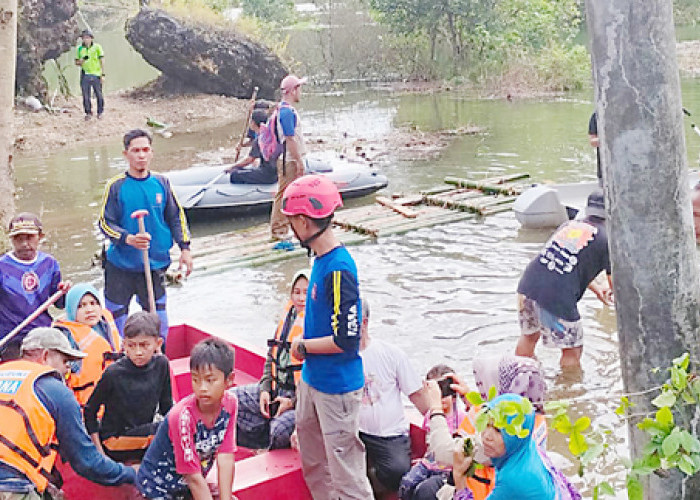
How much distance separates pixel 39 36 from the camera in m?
22.1

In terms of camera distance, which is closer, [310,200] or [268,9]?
[310,200]

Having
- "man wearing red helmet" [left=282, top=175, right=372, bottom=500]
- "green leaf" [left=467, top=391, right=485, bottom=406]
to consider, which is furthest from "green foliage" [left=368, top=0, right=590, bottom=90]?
"green leaf" [left=467, top=391, right=485, bottom=406]

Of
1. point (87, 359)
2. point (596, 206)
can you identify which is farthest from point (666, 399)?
point (596, 206)

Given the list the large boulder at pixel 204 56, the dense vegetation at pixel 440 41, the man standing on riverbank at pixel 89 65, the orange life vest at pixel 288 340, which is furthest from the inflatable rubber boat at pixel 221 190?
the dense vegetation at pixel 440 41

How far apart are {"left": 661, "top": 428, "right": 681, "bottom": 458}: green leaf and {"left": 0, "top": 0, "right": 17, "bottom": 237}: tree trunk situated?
6746 millimetres

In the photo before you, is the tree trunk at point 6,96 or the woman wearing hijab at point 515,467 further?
the tree trunk at point 6,96

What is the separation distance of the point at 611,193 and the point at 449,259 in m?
7.66

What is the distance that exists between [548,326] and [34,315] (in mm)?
3189

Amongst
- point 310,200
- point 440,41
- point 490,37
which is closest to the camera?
point 310,200

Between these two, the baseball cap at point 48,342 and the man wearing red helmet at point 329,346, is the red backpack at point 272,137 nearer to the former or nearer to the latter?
the baseball cap at point 48,342

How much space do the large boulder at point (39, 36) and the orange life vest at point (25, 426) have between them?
19.3 meters

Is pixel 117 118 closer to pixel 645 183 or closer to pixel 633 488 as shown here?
pixel 645 183

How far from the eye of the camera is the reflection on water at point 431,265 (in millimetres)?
7180

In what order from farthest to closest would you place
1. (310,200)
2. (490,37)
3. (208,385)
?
(490,37)
(208,385)
(310,200)
